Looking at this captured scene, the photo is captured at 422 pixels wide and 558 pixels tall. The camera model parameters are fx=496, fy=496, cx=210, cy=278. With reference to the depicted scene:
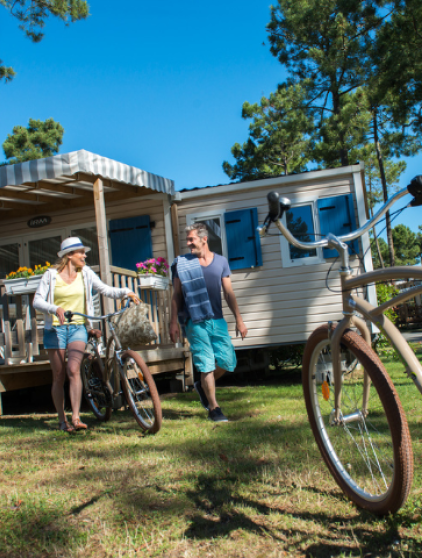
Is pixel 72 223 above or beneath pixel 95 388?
above

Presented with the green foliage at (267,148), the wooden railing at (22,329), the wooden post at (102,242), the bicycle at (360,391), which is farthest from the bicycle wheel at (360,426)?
the green foliage at (267,148)

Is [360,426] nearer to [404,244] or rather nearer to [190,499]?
[190,499]

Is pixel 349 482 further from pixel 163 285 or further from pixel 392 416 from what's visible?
pixel 163 285

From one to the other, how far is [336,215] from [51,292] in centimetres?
512

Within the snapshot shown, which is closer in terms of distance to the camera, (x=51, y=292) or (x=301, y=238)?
(x=51, y=292)

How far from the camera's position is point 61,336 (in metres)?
4.26

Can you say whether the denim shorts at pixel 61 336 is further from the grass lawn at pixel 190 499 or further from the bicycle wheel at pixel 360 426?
the bicycle wheel at pixel 360 426

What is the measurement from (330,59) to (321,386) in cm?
1648

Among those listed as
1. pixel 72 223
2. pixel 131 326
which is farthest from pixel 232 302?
pixel 72 223

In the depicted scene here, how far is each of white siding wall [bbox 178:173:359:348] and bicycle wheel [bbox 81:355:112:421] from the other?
366 centimetres

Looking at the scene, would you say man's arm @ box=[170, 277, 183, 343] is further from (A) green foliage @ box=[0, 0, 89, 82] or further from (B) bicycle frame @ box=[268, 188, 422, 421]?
(A) green foliage @ box=[0, 0, 89, 82]

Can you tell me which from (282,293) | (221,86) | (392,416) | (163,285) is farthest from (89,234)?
(221,86)

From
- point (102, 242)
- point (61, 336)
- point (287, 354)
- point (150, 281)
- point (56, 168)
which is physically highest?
point (56, 168)

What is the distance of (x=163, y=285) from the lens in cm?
763
